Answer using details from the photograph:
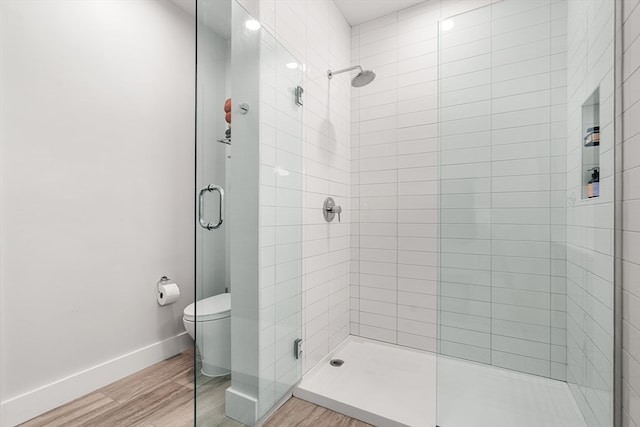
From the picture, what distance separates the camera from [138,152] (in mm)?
2166

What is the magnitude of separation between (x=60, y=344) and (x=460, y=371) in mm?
2168

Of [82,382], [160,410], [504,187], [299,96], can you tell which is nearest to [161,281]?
[82,382]

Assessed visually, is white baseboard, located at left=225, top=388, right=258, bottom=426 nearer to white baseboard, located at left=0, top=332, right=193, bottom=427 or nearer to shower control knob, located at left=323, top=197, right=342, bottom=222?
white baseboard, located at left=0, top=332, right=193, bottom=427

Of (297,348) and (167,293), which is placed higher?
(167,293)

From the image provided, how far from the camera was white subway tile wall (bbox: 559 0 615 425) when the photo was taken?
1.18 m

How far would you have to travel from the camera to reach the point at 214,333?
133 cm

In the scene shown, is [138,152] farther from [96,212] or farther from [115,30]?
[115,30]

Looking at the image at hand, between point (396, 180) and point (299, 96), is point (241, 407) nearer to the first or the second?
point (299, 96)

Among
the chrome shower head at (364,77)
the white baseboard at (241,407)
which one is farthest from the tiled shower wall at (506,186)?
the white baseboard at (241,407)

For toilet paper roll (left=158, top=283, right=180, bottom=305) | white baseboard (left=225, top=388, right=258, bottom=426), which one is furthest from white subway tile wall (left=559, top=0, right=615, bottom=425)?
toilet paper roll (left=158, top=283, right=180, bottom=305)

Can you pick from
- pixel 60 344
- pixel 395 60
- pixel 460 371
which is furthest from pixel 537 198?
pixel 60 344

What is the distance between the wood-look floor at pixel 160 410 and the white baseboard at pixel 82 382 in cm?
4

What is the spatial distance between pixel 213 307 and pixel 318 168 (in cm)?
117

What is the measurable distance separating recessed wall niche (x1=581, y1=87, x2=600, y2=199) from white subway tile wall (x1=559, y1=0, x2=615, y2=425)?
1cm
